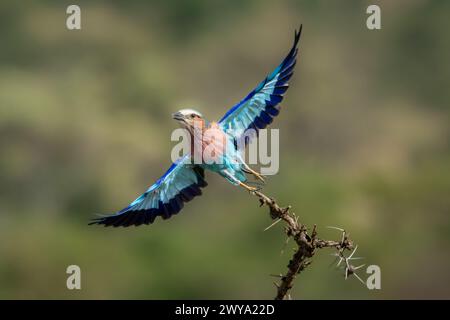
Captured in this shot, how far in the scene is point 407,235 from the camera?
63.3ft

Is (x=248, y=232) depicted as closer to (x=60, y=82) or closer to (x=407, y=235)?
(x=407, y=235)

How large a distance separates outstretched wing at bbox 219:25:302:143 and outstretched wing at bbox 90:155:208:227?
471mm

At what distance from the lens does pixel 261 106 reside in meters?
8.38

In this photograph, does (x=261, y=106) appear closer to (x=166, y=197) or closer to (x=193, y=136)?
(x=193, y=136)

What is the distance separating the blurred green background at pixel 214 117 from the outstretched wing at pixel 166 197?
7.18 meters

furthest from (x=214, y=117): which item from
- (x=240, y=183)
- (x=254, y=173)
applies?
(x=240, y=183)

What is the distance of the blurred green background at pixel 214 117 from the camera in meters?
17.6

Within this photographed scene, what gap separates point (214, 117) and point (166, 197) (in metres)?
10.8

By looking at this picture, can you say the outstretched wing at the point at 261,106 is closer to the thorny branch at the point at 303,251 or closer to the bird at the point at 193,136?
the bird at the point at 193,136

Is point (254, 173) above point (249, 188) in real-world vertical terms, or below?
above

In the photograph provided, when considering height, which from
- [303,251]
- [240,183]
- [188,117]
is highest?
[188,117]

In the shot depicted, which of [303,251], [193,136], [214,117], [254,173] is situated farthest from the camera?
[214,117]

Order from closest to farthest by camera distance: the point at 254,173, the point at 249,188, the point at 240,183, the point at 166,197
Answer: the point at 249,188, the point at 240,183, the point at 254,173, the point at 166,197

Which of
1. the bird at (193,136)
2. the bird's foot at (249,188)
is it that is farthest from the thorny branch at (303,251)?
the bird at (193,136)
